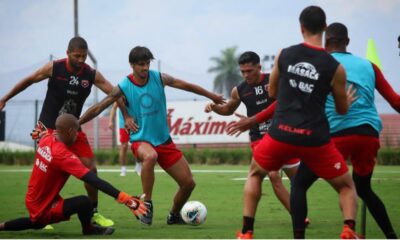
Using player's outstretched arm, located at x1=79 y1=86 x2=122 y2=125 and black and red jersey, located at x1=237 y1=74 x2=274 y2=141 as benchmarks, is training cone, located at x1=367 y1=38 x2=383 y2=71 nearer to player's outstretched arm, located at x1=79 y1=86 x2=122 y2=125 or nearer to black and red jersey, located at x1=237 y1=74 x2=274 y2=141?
black and red jersey, located at x1=237 y1=74 x2=274 y2=141

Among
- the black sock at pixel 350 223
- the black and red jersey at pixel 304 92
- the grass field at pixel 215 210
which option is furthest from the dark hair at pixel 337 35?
the grass field at pixel 215 210

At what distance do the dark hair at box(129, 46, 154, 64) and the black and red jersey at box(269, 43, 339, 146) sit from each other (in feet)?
11.0

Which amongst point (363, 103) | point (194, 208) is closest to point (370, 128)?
point (363, 103)

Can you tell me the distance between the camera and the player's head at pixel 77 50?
9.87 meters

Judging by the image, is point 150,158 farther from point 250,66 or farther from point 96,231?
point 250,66

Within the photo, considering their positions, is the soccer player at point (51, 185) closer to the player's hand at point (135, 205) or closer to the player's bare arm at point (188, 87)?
the player's hand at point (135, 205)

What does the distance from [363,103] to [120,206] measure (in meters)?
5.96

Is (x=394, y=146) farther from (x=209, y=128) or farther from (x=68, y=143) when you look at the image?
(x=68, y=143)

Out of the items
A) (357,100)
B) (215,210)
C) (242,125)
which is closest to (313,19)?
(357,100)

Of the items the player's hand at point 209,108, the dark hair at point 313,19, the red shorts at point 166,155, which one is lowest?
the red shorts at point 166,155

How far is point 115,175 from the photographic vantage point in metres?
20.7

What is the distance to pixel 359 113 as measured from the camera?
25.3ft

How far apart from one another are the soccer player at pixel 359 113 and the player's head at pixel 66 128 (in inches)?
114

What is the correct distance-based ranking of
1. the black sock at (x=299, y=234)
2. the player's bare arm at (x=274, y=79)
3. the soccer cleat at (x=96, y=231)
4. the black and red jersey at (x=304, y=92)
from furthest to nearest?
the soccer cleat at (x=96, y=231) → the black sock at (x=299, y=234) → the player's bare arm at (x=274, y=79) → the black and red jersey at (x=304, y=92)
